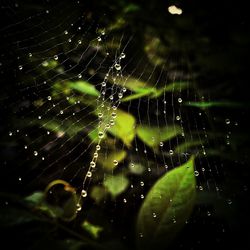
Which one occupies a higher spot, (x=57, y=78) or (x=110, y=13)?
(x=110, y=13)

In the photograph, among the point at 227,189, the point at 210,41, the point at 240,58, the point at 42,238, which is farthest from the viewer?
the point at 210,41

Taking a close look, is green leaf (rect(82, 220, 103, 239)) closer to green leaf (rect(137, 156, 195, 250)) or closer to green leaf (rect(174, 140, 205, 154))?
green leaf (rect(137, 156, 195, 250))

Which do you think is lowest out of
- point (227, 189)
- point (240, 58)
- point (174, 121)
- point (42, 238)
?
point (42, 238)

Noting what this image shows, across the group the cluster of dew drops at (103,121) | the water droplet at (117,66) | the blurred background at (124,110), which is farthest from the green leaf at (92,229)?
the water droplet at (117,66)

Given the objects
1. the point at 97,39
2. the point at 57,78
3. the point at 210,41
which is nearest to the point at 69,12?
the point at 97,39

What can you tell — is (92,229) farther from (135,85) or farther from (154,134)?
(135,85)

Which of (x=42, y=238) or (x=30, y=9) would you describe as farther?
(x=30, y=9)

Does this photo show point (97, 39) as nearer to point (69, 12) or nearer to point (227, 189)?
point (69, 12)
